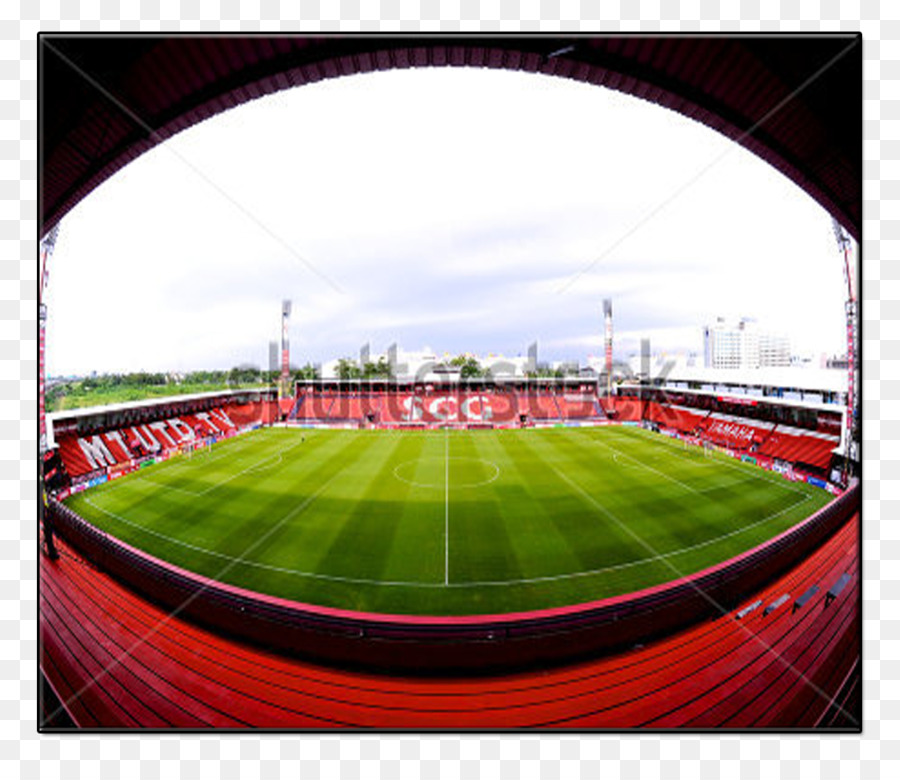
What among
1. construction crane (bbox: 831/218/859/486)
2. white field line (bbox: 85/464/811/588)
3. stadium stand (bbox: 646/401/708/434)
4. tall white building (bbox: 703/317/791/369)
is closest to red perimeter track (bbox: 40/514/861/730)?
white field line (bbox: 85/464/811/588)

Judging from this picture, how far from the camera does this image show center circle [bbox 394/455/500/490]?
477 inches

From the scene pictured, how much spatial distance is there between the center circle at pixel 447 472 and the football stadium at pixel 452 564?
252 millimetres

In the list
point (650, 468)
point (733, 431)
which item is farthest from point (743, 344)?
point (650, 468)

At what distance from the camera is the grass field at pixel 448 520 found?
21.5ft

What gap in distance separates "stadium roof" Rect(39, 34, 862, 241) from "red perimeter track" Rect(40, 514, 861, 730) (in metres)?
3.81

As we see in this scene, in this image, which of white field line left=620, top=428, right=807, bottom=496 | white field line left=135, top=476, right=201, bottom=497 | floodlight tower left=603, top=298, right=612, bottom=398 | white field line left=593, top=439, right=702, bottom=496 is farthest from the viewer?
floodlight tower left=603, top=298, right=612, bottom=398

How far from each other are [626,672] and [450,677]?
1.89m

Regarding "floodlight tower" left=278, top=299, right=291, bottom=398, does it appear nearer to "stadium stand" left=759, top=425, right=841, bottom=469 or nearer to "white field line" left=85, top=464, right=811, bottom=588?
"white field line" left=85, top=464, right=811, bottom=588

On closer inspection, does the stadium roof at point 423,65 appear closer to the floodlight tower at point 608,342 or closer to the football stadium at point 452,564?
the football stadium at point 452,564

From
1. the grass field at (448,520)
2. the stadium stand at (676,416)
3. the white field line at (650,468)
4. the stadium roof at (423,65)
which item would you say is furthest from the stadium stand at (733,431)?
the stadium roof at (423,65)

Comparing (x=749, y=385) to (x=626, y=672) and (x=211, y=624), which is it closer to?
(x=626, y=672)

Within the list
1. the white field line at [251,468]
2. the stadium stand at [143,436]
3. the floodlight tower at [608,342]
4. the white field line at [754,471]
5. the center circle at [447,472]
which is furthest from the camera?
the floodlight tower at [608,342]

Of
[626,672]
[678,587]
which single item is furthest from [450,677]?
[678,587]

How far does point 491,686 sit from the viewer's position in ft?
12.0
